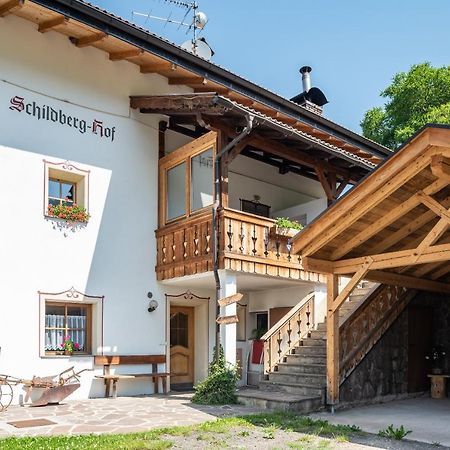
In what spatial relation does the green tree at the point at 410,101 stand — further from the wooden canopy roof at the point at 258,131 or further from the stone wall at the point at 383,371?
the stone wall at the point at 383,371

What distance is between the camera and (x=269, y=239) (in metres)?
12.1

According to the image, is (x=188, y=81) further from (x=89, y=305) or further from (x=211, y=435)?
(x=211, y=435)

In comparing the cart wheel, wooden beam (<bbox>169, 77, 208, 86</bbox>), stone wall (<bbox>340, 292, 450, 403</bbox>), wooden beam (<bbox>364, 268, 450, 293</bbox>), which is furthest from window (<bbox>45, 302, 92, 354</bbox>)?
wooden beam (<bbox>364, 268, 450, 293</bbox>)

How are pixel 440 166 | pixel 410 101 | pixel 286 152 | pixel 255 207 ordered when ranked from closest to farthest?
1. pixel 440 166
2. pixel 286 152
3. pixel 255 207
4. pixel 410 101

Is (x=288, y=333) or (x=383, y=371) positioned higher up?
(x=288, y=333)

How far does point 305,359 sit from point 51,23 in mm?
8010

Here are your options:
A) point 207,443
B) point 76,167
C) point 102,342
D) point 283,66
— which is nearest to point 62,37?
point 76,167

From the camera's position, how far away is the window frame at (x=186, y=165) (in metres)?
11.8

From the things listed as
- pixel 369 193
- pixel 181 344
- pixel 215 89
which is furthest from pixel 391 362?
pixel 215 89

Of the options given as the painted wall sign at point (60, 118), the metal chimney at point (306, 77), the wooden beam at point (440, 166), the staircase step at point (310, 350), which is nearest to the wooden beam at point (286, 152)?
the painted wall sign at point (60, 118)

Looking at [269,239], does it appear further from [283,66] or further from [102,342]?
[283,66]

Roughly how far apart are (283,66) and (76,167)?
42.2 ft

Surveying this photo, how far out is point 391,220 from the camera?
901 centimetres

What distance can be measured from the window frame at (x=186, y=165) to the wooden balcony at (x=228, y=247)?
0.64 ft
